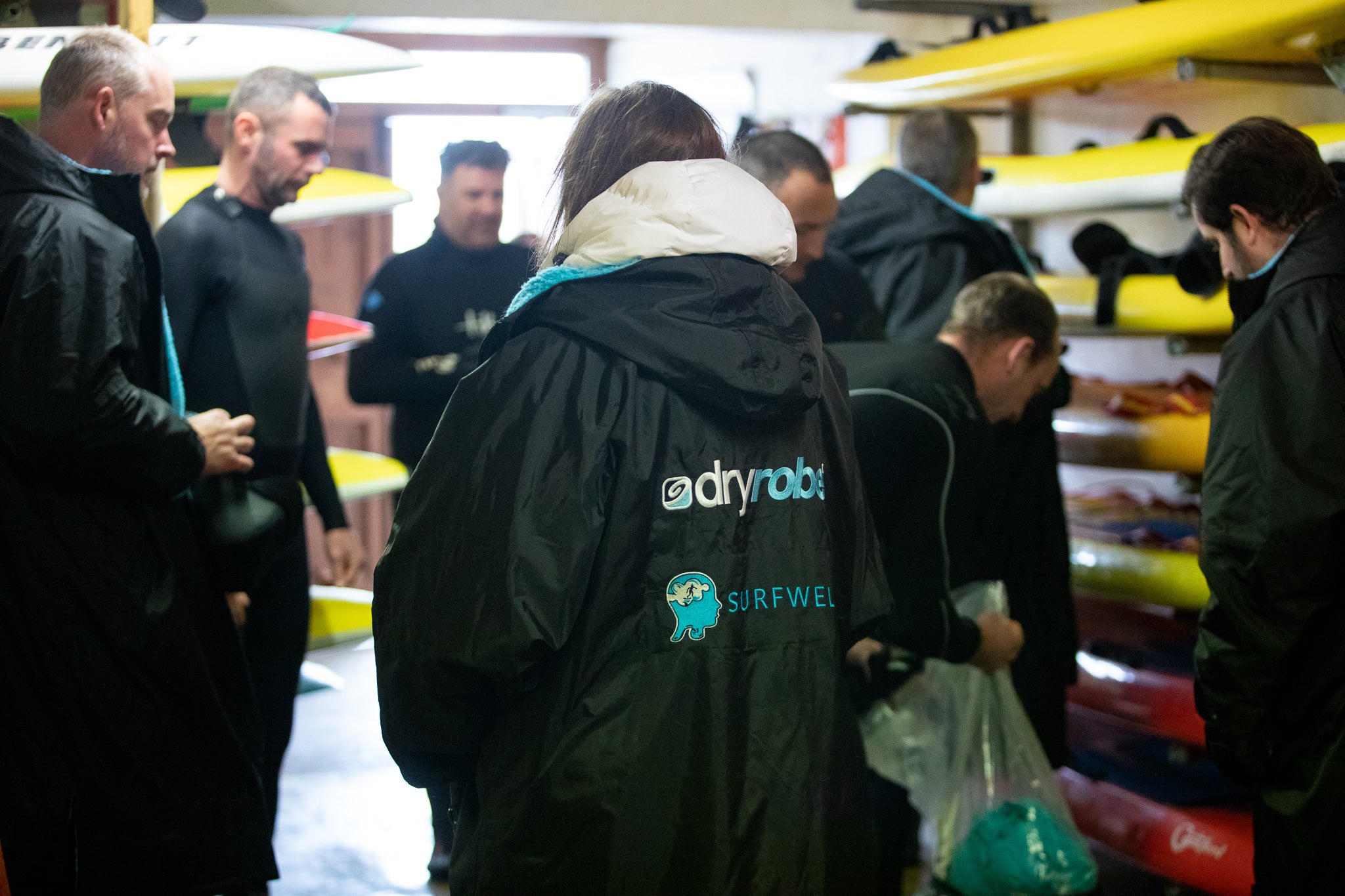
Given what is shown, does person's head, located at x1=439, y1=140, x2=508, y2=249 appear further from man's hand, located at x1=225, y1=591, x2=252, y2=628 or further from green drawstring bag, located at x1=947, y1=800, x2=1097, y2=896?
green drawstring bag, located at x1=947, y1=800, x2=1097, y2=896

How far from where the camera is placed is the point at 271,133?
263cm

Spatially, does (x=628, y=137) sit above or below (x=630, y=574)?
above

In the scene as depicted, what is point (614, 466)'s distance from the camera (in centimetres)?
128

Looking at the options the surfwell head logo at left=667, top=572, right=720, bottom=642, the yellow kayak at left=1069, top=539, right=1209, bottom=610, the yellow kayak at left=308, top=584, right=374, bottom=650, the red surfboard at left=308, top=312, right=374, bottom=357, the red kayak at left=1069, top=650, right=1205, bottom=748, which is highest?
the red surfboard at left=308, top=312, right=374, bottom=357

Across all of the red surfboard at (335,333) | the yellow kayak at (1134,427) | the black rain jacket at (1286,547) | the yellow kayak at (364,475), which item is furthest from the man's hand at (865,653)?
the yellow kayak at (364,475)

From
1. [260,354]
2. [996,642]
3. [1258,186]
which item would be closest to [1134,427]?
[996,642]

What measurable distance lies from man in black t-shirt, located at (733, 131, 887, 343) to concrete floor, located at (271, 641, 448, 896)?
54.3 inches

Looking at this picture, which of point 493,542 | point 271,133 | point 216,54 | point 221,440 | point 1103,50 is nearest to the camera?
point 493,542

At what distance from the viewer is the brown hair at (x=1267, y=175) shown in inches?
75.3

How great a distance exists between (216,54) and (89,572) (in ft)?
4.42

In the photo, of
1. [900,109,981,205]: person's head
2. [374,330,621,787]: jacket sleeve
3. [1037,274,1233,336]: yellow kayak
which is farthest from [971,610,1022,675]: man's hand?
[900,109,981,205]: person's head

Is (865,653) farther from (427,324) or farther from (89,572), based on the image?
(427,324)

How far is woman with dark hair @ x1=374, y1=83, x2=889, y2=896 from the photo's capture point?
1250mm

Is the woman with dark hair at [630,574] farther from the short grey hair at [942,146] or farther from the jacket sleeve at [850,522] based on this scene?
the short grey hair at [942,146]
